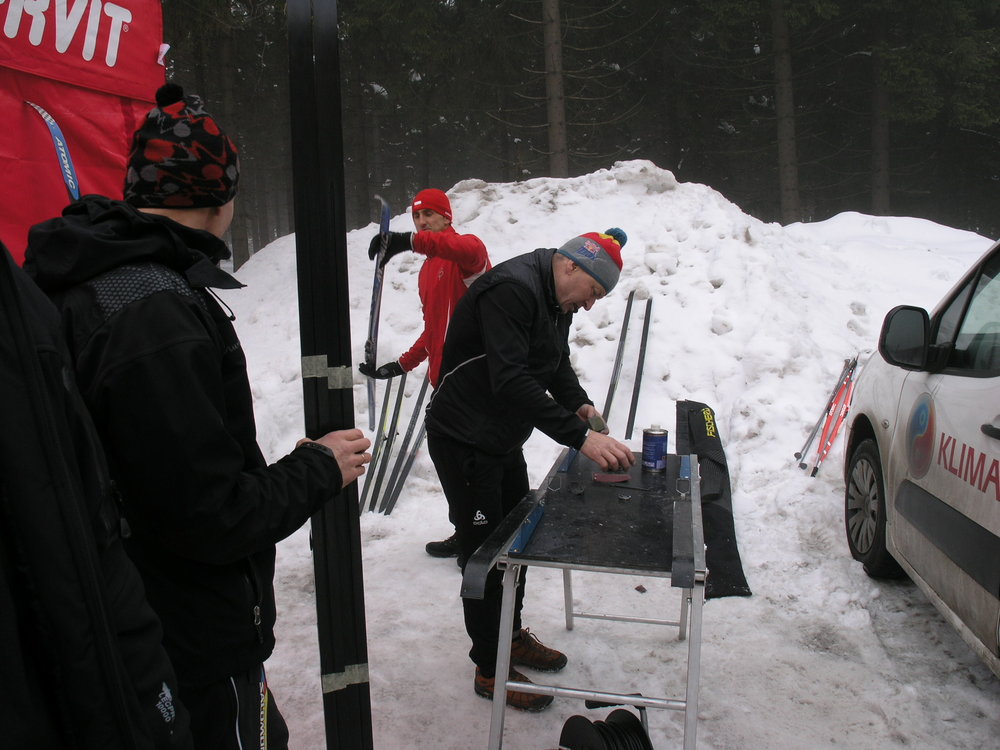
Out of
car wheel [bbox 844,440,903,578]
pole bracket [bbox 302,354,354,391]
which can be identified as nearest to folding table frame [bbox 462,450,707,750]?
pole bracket [bbox 302,354,354,391]

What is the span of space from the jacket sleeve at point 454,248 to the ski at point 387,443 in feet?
5.93

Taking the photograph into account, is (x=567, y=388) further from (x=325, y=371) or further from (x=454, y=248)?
(x=325, y=371)

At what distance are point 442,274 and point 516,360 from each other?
2019mm

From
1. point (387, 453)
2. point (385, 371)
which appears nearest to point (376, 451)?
point (387, 453)

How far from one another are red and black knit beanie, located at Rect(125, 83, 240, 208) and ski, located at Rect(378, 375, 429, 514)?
434 cm

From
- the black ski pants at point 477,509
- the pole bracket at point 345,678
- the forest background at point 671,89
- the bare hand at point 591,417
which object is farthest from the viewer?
the forest background at point 671,89

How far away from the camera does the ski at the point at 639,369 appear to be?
647cm

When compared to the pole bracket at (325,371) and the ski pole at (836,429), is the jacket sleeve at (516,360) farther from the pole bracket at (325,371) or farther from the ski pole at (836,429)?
the ski pole at (836,429)

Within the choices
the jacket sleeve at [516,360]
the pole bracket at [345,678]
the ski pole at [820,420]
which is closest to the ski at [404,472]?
the jacket sleeve at [516,360]

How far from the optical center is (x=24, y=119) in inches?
136

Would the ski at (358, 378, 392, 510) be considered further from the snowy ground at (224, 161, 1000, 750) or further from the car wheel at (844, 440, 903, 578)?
the car wheel at (844, 440, 903, 578)

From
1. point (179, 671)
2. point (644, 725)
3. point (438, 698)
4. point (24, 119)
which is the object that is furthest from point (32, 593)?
point (24, 119)

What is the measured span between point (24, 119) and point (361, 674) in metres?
3.18

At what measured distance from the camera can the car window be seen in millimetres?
3039
